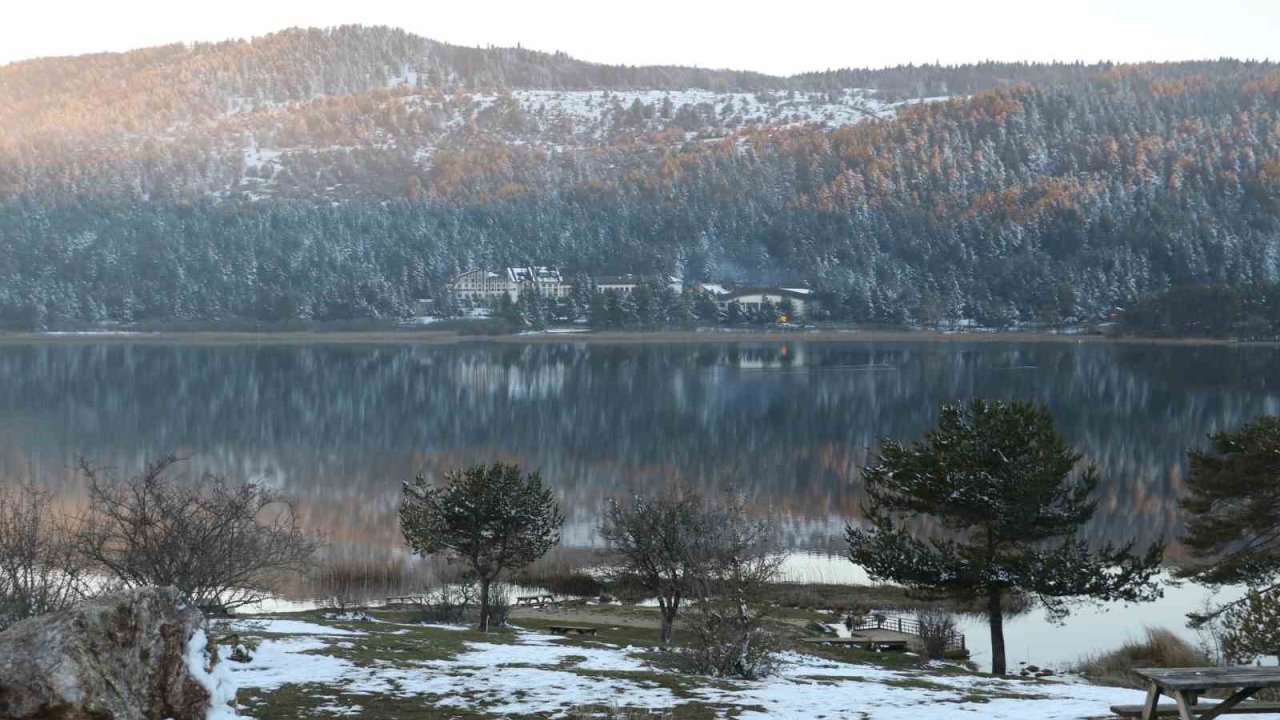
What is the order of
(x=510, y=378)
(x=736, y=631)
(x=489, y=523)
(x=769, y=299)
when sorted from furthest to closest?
(x=769, y=299)
(x=510, y=378)
(x=489, y=523)
(x=736, y=631)

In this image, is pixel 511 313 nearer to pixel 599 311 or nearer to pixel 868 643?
pixel 599 311

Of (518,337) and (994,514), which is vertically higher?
(518,337)

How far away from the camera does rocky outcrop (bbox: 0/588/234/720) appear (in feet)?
33.4

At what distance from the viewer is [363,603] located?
3594cm

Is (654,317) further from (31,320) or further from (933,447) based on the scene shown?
(933,447)

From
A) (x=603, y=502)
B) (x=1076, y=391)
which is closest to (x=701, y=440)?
(x=603, y=502)

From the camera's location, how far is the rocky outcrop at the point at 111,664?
33.4 feet

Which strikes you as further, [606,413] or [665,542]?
→ [606,413]

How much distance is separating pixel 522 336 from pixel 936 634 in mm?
149047

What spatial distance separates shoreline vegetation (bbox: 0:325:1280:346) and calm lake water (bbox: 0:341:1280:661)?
2419 centimetres

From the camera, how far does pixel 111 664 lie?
422 inches

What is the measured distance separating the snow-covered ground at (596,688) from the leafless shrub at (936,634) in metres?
10.7

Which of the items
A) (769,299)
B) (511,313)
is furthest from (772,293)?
(511,313)

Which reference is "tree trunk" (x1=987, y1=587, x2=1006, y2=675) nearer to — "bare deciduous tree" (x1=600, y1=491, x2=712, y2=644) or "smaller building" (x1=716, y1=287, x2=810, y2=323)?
"bare deciduous tree" (x1=600, y1=491, x2=712, y2=644)
